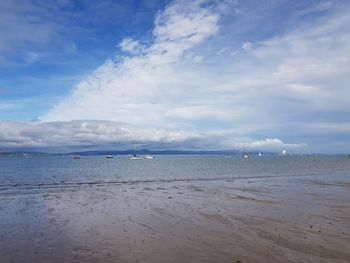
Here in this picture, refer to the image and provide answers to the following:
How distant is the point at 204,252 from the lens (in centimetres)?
1147

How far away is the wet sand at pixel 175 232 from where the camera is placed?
36.6 feet

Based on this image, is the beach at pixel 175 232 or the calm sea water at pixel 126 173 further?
the calm sea water at pixel 126 173

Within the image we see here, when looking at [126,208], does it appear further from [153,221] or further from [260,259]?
[260,259]

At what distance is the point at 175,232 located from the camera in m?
14.5

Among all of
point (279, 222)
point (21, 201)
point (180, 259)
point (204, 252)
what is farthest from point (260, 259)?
point (21, 201)

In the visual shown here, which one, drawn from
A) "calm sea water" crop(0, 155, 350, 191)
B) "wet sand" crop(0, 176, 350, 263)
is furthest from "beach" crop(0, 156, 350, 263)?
"calm sea water" crop(0, 155, 350, 191)

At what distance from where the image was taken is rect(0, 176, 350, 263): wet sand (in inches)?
440

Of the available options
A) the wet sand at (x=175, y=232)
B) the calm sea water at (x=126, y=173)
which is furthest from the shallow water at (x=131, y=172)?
the wet sand at (x=175, y=232)

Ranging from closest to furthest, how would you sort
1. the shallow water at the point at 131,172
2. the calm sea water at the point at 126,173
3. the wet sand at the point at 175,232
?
the wet sand at the point at 175,232 < the calm sea water at the point at 126,173 < the shallow water at the point at 131,172

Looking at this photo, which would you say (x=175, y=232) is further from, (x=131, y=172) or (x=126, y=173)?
(x=131, y=172)

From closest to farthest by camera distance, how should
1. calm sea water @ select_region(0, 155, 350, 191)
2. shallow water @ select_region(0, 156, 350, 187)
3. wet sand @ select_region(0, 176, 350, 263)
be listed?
wet sand @ select_region(0, 176, 350, 263), calm sea water @ select_region(0, 155, 350, 191), shallow water @ select_region(0, 156, 350, 187)

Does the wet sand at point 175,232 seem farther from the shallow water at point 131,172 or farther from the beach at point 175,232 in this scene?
the shallow water at point 131,172

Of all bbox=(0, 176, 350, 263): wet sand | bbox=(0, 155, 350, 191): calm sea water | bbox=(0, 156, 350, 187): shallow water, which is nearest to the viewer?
bbox=(0, 176, 350, 263): wet sand

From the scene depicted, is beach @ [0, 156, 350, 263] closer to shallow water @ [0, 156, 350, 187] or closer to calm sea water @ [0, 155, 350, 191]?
calm sea water @ [0, 155, 350, 191]
